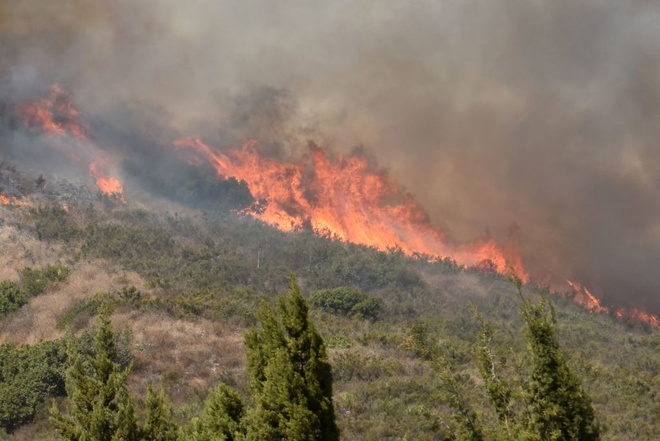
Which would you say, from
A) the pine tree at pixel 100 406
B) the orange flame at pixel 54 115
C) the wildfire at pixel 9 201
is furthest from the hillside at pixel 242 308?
the orange flame at pixel 54 115

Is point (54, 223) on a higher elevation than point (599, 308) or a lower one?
lower

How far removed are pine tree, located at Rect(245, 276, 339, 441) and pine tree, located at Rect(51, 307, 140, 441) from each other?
3665mm

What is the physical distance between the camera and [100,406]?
52.5ft

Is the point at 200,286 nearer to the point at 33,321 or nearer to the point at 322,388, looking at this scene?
the point at 33,321

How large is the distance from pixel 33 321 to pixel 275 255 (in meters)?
35.7

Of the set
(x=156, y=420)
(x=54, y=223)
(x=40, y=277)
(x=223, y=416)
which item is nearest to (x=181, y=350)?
(x=40, y=277)

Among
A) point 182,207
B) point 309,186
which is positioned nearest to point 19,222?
point 182,207

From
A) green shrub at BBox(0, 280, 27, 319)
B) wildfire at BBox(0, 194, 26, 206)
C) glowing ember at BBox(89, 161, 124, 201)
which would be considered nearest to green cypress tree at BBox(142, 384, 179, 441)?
green shrub at BBox(0, 280, 27, 319)

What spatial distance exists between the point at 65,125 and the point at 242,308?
196 feet

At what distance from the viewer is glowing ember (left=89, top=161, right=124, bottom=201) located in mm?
93750

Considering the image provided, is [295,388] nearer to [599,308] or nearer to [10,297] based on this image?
[10,297]

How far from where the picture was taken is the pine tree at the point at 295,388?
536 inches

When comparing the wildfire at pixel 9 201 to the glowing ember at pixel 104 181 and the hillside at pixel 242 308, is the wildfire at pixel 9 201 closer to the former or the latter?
the hillside at pixel 242 308

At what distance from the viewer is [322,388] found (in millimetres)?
14195
